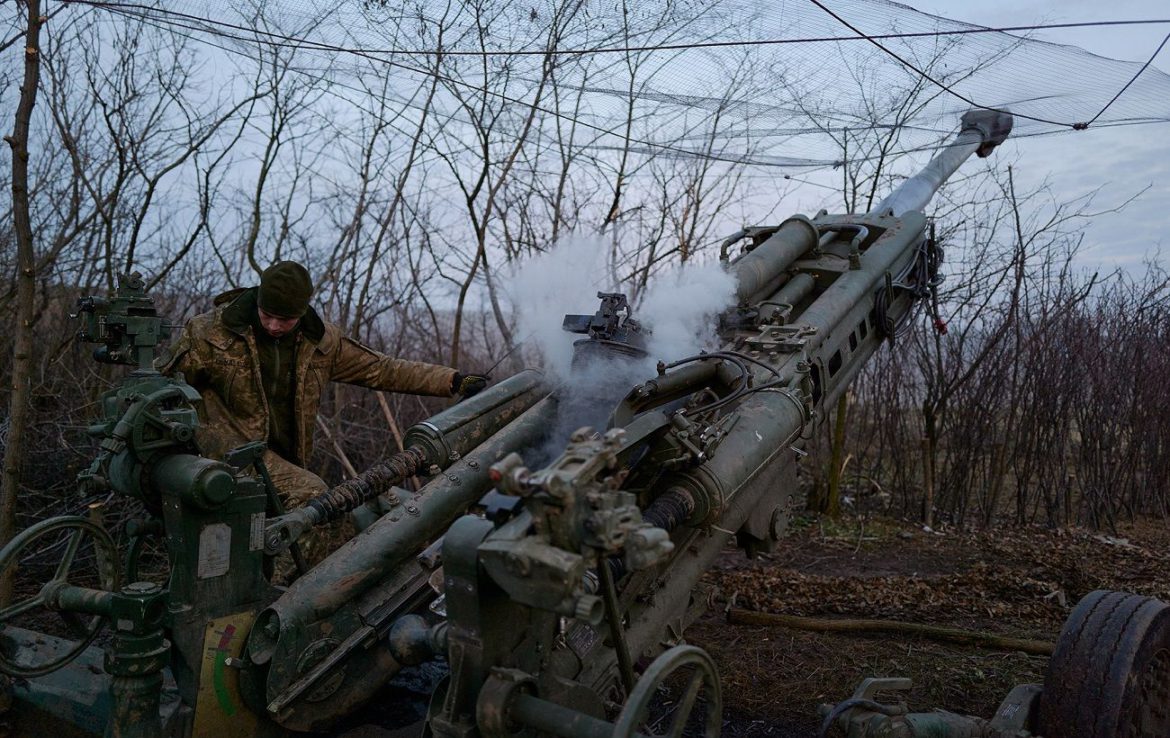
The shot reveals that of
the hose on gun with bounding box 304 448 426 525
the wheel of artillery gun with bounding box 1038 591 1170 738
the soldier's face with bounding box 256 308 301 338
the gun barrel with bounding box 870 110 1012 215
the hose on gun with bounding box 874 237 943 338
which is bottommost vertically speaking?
the wheel of artillery gun with bounding box 1038 591 1170 738

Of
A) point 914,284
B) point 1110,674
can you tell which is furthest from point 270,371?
point 914,284

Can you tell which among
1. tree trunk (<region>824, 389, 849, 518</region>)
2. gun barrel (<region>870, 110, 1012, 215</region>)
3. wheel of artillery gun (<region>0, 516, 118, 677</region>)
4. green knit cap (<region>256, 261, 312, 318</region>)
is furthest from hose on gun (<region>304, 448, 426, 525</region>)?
tree trunk (<region>824, 389, 849, 518</region>)

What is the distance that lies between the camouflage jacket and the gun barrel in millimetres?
3776

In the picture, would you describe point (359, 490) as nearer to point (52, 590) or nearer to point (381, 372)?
point (52, 590)

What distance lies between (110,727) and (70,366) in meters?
5.28

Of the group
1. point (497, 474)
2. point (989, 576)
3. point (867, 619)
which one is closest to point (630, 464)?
point (497, 474)

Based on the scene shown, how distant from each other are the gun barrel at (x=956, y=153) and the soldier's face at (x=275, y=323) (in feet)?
13.9

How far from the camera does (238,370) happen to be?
4543mm

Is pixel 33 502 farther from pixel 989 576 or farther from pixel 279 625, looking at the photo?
pixel 989 576

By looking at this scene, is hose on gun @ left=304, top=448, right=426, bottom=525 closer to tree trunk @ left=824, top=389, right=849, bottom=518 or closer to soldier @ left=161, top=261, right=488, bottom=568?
soldier @ left=161, top=261, right=488, bottom=568

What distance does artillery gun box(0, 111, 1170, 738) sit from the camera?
109 inches

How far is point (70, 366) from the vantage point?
7.60 meters

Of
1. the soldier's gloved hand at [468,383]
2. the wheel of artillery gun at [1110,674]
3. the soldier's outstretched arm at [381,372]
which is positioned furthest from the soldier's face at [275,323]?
the wheel of artillery gun at [1110,674]

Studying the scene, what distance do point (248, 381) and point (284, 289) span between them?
1.86ft
